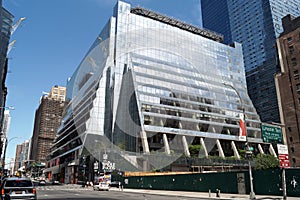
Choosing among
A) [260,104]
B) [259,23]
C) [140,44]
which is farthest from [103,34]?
[259,23]

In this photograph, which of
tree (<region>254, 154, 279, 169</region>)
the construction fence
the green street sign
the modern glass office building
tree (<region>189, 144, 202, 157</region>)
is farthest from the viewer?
tree (<region>189, 144, 202, 157</region>)

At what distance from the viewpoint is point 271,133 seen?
21.4 meters

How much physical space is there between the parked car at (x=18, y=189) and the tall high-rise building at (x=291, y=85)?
7438cm

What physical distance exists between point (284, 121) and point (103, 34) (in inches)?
2663

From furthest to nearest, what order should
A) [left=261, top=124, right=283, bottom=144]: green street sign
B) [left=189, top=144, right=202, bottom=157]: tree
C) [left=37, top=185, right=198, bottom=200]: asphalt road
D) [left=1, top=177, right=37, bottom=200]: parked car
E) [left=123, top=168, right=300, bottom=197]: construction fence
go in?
1. [left=189, top=144, right=202, bottom=157]: tree
2. [left=123, top=168, right=300, bottom=197]: construction fence
3. [left=37, top=185, right=198, bottom=200]: asphalt road
4. [left=261, top=124, right=283, bottom=144]: green street sign
5. [left=1, top=177, right=37, bottom=200]: parked car

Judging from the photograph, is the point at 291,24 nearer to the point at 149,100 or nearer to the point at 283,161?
the point at 149,100

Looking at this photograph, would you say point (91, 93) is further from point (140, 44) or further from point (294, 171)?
point (294, 171)

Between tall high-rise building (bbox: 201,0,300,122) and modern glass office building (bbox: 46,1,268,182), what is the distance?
23973 mm

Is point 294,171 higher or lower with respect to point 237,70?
lower

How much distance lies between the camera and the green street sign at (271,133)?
20.9m

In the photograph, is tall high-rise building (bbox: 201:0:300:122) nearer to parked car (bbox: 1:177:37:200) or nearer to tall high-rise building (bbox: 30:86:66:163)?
parked car (bbox: 1:177:37:200)

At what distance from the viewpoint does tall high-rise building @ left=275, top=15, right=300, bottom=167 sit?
7562cm

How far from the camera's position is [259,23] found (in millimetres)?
151625

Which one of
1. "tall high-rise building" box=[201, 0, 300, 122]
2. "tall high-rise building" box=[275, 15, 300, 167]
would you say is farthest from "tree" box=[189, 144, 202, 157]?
"tall high-rise building" box=[201, 0, 300, 122]
